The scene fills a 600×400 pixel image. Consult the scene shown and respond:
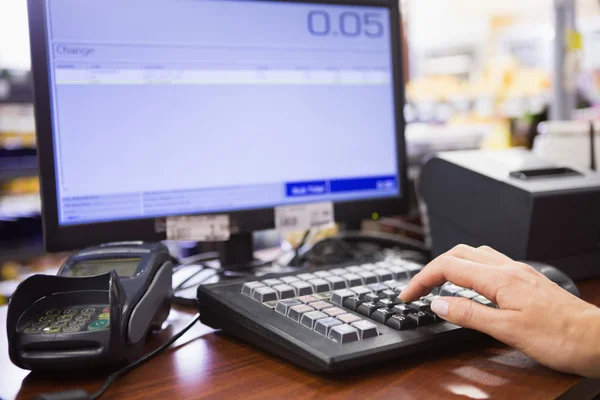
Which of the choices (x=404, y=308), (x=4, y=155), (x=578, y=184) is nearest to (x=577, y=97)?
(x=578, y=184)

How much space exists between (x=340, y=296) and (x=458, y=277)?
0.40 ft

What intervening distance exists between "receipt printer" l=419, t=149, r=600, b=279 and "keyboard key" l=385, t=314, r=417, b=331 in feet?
0.95

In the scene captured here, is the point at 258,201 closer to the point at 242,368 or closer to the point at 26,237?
the point at 242,368

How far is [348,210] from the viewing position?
2.88 feet

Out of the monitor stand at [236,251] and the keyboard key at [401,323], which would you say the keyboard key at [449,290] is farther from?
the monitor stand at [236,251]

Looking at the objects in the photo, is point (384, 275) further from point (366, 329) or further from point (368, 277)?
point (366, 329)

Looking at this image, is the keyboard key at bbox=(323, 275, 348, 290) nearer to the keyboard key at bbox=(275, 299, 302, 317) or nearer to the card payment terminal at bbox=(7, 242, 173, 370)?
the keyboard key at bbox=(275, 299, 302, 317)

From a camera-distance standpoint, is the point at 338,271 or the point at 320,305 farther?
the point at 338,271

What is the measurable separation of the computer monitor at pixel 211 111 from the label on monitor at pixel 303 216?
1 cm

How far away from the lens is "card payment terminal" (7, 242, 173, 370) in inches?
19.4

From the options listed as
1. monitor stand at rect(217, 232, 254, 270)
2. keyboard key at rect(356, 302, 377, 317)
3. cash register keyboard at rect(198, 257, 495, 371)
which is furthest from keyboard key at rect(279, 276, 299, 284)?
monitor stand at rect(217, 232, 254, 270)

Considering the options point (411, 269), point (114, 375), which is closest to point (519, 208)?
point (411, 269)

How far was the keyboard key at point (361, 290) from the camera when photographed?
604mm

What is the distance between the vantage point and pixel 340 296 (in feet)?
1.95
